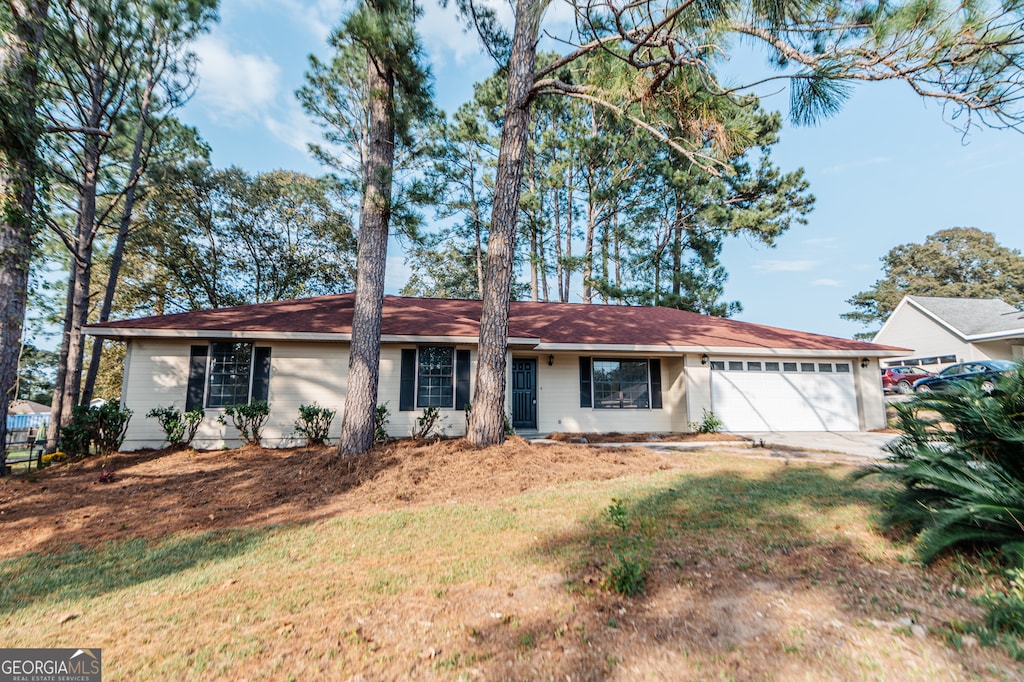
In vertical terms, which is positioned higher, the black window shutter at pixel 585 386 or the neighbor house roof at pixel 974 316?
the neighbor house roof at pixel 974 316

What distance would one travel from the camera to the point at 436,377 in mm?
10164

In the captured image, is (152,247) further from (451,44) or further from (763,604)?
(763,604)

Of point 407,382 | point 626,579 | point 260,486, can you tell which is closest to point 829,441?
point 626,579

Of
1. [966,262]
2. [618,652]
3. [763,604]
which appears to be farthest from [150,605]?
[966,262]

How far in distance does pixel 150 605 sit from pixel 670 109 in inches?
343

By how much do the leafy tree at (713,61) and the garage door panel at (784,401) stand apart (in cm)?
681

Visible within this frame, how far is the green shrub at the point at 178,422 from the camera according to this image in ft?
28.0

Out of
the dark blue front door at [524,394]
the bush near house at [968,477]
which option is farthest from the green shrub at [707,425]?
the bush near house at [968,477]

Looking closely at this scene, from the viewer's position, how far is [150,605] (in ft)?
8.75

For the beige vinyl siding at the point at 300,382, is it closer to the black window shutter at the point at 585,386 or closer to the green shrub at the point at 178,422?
the green shrub at the point at 178,422

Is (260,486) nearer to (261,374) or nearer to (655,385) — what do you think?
(261,374)

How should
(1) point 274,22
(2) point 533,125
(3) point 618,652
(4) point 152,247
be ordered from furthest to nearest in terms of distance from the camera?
(2) point 533,125, (4) point 152,247, (1) point 274,22, (3) point 618,652

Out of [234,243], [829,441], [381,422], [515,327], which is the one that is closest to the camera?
[381,422]

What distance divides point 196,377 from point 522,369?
24.8ft
